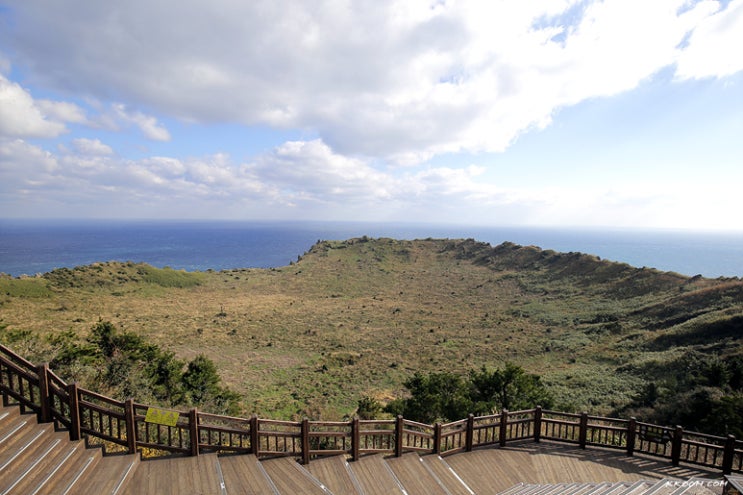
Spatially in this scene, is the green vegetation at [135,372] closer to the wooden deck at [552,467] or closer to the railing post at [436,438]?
the railing post at [436,438]

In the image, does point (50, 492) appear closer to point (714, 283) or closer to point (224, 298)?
point (224, 298)

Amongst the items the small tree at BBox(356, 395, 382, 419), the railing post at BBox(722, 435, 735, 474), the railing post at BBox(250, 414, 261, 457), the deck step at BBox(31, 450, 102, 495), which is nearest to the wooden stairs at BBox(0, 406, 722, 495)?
the deck step at BBox(31, 450, 102, 495)

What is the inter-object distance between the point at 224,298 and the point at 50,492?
4304 cm

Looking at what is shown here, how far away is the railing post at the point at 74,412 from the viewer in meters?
5.97

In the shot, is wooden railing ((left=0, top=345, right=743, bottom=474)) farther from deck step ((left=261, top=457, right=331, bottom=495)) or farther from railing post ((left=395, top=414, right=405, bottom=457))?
deck step ((left=261, top=457, right=331, bottom=495))

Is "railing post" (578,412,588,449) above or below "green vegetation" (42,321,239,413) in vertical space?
above

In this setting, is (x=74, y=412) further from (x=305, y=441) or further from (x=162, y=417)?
(x=305, y=441)

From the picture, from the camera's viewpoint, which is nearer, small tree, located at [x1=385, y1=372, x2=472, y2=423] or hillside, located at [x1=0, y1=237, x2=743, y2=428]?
small tree, located at [x1=385, y1=372, x2=472, y2=423]

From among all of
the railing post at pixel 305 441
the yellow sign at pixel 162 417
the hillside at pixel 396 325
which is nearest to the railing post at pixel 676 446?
the hillside at pixel 396 325

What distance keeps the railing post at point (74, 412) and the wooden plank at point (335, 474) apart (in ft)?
14.2

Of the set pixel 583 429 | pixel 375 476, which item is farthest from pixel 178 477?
pixel 583 429

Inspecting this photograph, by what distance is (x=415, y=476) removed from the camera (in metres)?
6.97

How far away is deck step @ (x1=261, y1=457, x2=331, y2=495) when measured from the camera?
5.90 metres

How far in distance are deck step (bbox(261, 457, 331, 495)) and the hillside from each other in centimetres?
970
